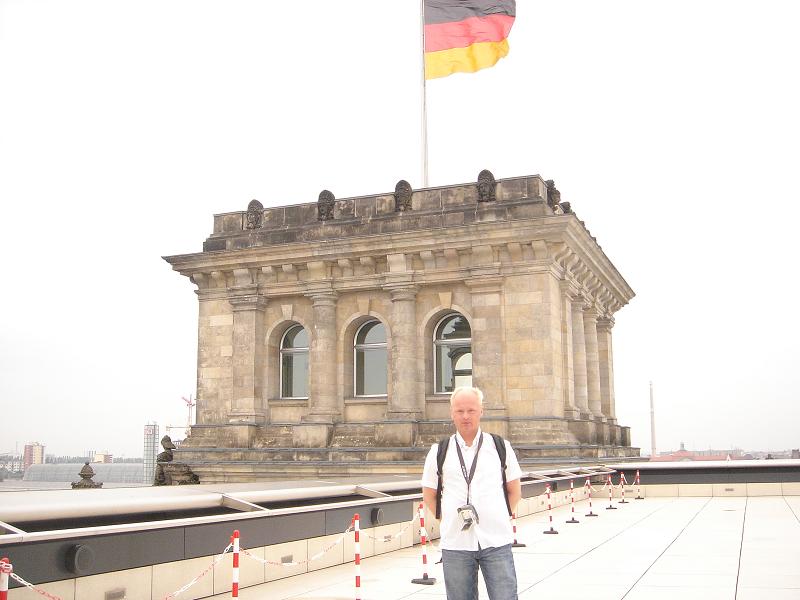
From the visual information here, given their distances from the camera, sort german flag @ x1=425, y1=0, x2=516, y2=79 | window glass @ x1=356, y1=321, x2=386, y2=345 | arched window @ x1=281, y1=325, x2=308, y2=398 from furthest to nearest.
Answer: german flag @ x1=425, y1=0, x2=516, y2=79 → arched window @ x1=281, y1=325, x2=308, y2=398 → window glass @ x1=356, y1=321, x2=386, y2=345

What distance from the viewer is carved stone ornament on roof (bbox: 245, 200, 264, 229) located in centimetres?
3388

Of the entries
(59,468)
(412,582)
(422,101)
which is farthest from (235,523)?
(59,468)

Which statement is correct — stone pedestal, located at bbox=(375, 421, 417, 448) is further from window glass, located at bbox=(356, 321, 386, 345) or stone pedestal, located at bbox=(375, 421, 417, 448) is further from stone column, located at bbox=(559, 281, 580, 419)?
stone column, located at bbox=(559, 281, 580, 419)

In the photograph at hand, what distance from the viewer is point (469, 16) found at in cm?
3544

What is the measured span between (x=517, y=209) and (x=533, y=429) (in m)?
7.14

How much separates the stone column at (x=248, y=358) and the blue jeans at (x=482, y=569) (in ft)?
85.5

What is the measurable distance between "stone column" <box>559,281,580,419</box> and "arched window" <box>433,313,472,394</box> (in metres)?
3.17

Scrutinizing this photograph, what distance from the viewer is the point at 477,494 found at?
22.9ft

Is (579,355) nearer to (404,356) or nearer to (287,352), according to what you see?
(404,356)

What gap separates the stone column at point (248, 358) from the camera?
107 feet

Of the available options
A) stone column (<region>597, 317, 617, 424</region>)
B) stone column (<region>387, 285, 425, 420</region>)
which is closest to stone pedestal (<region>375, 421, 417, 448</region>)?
stone column (<region>387, 285, 425, 420</region>)

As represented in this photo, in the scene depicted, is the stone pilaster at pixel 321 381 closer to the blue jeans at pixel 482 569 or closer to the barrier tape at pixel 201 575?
the barrier tape at pixel 201 575

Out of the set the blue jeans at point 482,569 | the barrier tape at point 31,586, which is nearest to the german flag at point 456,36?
the barrier tape at point 31,586

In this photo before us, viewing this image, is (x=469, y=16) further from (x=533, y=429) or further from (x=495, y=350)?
(x=533, y=429)
